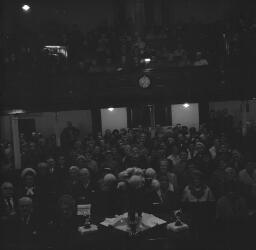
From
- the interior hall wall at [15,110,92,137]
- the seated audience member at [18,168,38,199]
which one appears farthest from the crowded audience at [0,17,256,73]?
the interior hall wall at [15,110,92,137]

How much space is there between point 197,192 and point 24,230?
3.16 metres

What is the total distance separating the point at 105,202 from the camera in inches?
302

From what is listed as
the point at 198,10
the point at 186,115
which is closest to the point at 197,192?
the point at 186,115

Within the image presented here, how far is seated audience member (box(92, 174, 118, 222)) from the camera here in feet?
24.9

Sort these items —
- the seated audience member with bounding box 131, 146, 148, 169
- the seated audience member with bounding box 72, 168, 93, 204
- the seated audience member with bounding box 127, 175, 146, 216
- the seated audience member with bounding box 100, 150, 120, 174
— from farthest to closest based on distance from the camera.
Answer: the seated audience member with bounding box 131, 146, 148, 169 → the seated audience member with bounding box 100, 150, 120, 174 → the seated audience member with bounding box 72, 168, 93, 204 → the seated audience member with bounding box 127, 175, 146, 216

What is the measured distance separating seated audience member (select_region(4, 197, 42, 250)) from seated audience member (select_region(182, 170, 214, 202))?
8.97 ft

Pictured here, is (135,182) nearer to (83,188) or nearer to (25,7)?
(83,188)

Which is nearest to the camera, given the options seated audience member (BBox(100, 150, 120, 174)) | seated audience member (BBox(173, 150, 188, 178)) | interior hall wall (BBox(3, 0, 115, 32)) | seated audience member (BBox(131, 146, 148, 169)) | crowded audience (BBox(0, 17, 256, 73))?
seated audience member (BBox(173, 150, 188, 178))

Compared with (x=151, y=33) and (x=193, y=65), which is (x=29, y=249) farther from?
(x=151, y=33)

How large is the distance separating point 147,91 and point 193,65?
1.64 m

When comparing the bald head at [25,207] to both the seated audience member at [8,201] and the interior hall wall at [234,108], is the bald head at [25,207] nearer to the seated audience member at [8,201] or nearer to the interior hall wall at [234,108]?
the seated audience member at [8,201]

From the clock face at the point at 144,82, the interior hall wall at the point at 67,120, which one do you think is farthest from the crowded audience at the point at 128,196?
the interior hall wall at the point at 67,120

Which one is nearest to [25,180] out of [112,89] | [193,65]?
[112,89]

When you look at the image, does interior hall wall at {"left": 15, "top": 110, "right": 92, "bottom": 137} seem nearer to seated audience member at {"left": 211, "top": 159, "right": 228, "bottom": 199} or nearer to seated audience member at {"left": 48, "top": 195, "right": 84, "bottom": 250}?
seated audience member at {"left": 211, "top": 159, "right": 228, "bottom": 199}
